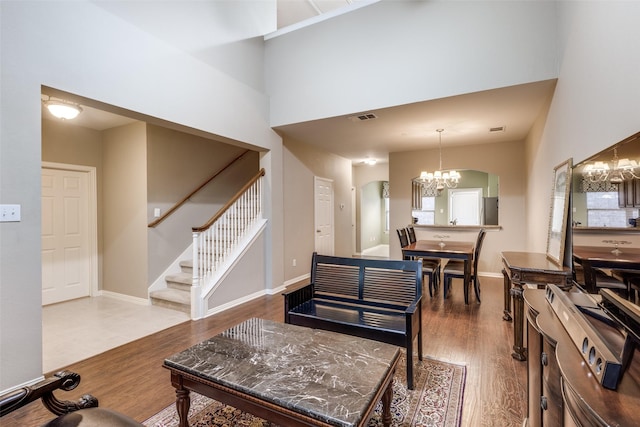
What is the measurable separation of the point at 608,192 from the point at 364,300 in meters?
1.84

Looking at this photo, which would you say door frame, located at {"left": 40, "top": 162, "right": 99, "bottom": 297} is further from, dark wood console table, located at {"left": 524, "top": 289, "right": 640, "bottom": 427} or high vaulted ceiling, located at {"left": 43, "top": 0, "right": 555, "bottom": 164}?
dark wood console table, located at {"left": 524, "top": 289, "right": 640, "bottom": 427}

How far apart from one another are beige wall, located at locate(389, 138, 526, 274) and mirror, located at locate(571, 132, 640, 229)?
11.9 feet

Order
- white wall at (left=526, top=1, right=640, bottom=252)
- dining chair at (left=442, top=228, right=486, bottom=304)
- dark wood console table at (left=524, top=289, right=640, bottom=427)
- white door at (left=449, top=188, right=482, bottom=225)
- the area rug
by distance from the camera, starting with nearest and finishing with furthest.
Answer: dark wood console table at (left=524, top=289, right=640, bottom=427), white wall at (left=526, top=1, right=640, bottom=252), the area rug, dining chair at (left=442, top=228, right=486, bottom=304), white door at (left=449, top=188, right=482, bottom=225)

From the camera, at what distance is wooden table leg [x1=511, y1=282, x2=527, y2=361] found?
2.49 metres

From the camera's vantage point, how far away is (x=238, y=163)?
583 cm

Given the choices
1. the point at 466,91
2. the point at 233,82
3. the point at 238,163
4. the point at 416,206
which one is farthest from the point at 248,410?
the point at 416,206

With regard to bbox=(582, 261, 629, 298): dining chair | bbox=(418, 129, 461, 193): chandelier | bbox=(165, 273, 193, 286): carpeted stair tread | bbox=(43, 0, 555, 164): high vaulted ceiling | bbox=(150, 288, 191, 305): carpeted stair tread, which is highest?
bbox=(43, 0, 555, 164): high vaulted ceiling

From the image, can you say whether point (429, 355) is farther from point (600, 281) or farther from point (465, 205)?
point (465, 205)

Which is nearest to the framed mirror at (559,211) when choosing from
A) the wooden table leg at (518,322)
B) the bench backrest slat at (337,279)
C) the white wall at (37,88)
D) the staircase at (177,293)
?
the wooden table leg at (518,322)

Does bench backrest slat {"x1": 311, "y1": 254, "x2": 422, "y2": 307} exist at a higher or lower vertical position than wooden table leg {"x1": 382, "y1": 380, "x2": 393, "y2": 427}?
higher

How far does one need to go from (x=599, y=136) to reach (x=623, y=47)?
58cm

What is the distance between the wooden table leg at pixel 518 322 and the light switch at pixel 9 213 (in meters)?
3.91

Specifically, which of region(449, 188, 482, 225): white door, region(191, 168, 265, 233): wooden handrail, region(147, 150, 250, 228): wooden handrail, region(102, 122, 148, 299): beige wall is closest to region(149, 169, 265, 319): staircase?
region(191, 168, 265, 233): wooden handrail

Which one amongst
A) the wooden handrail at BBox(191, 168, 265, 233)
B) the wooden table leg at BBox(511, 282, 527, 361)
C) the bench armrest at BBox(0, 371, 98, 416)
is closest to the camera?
the bench armrest at BBox(0, 371, 98, 416)
